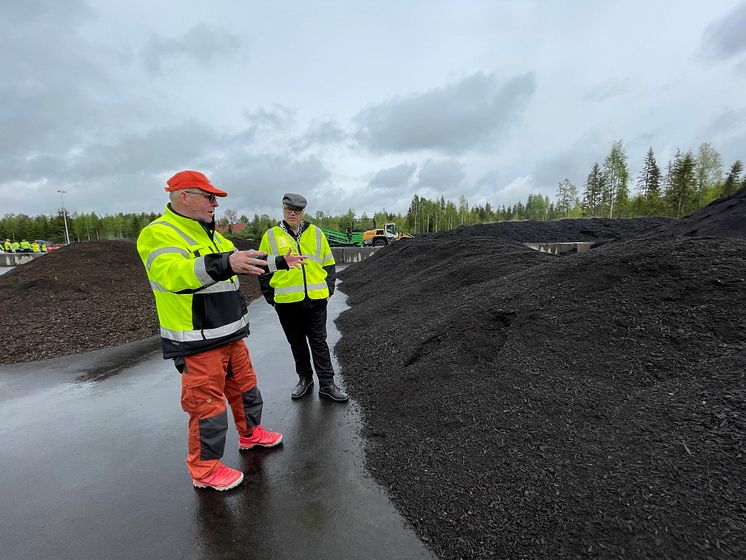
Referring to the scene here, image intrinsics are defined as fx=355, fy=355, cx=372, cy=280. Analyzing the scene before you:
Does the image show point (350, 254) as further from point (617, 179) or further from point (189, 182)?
point (617, 179)

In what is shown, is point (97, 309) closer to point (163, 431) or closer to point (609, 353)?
point (163, 431)

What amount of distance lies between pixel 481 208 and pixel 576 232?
5504 centimetres

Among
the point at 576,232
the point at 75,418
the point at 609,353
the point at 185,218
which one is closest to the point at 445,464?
the point at 609,353

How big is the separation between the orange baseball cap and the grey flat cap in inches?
39.3

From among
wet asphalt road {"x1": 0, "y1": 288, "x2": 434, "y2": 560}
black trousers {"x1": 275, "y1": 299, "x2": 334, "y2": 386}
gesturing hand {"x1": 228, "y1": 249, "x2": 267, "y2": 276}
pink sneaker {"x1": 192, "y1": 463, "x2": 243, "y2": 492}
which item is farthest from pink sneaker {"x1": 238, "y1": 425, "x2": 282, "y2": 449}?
gesturing hand {"x1": 228, "y1": 249, "x2": 267, "y2": 276}

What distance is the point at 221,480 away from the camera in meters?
2.32

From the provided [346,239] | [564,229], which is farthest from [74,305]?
[564,229]

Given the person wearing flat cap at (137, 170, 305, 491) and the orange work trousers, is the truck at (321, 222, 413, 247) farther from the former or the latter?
the orange work trousers

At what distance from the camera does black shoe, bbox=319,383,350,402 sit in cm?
354

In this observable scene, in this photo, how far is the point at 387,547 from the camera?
1856mm

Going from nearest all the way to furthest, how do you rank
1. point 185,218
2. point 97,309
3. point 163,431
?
point 185,218, point 163,431, point 97,309

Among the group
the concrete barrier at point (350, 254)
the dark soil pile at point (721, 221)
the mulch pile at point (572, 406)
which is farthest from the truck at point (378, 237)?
the mulch pile at point (572, 406)

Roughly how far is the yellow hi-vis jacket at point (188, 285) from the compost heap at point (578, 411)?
146cm

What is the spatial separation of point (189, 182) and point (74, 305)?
7211 mm
